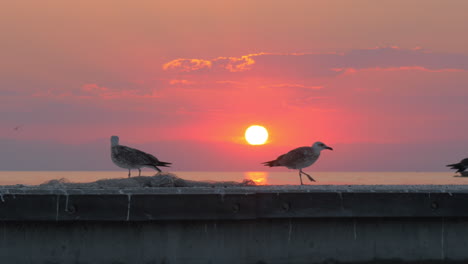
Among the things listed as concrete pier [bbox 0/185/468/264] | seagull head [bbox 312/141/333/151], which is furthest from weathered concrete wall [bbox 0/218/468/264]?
seagull head [bbox 312/141/333/151]

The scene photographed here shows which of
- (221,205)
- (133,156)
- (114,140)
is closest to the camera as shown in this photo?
(221,205)

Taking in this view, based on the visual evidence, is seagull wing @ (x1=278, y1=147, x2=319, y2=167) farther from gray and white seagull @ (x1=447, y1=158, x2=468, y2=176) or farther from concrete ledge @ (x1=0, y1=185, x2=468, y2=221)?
gray and white seagull @ (x1=447, y1=158, x2=468, y2=176)

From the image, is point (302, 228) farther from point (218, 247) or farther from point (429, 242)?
point (429, 242)

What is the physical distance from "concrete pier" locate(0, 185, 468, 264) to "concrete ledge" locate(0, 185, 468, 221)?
0.05ft

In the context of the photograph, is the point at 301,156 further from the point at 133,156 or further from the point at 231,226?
the point at 231,226

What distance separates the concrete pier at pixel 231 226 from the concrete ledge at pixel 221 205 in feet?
0.05

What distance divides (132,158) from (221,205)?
1098 cm

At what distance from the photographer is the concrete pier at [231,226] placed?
8.75 meters

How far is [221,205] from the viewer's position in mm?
8961

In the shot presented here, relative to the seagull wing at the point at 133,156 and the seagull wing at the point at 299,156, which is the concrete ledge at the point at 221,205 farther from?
the seagull wing at the point at 133,156

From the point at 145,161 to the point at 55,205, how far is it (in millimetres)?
10589

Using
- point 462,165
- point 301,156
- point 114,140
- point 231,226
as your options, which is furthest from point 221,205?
point 462,165

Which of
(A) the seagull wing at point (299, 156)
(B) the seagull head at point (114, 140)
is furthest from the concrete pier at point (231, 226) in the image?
(B) the seagull head at point (114, 140)

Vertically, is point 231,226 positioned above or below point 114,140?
below
